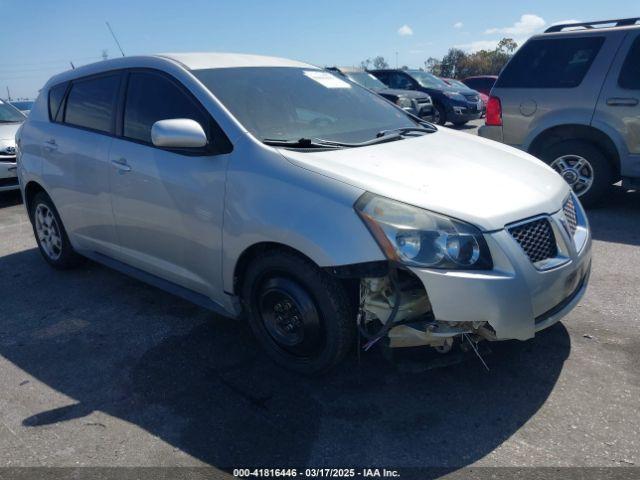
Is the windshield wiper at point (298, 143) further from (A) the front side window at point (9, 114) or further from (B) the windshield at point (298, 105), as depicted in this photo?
(A) the front side window at point (9, 114)

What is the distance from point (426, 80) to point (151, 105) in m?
13.7

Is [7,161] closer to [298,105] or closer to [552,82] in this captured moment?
[298,105]

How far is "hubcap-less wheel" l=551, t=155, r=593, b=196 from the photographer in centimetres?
615

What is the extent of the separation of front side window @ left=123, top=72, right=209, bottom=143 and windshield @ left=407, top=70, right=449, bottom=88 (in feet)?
43.3

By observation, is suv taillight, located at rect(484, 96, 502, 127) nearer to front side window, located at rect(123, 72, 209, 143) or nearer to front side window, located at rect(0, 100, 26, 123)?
front side window, located at rect(123, 72, 209, 143)

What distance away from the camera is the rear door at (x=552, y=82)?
19.5 ft

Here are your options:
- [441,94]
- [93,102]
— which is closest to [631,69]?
[93,102]

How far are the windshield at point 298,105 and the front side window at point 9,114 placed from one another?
7.36 m

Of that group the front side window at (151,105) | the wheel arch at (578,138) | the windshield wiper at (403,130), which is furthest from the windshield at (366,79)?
the front side window at (151,105)

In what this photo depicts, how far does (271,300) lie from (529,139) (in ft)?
14.5

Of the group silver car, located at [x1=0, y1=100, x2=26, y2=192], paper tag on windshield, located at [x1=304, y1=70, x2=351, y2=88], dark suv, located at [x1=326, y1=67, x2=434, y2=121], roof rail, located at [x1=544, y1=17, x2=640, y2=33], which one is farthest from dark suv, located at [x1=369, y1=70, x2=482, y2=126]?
paper tag on windshield, located at [x1=304, y1=70, x2=351, y2=88]

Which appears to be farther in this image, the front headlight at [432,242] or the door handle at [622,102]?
the door handle at [622,102]

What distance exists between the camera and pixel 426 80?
16.2 meters

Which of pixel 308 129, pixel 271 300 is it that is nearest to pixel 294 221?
pixel 271 300
